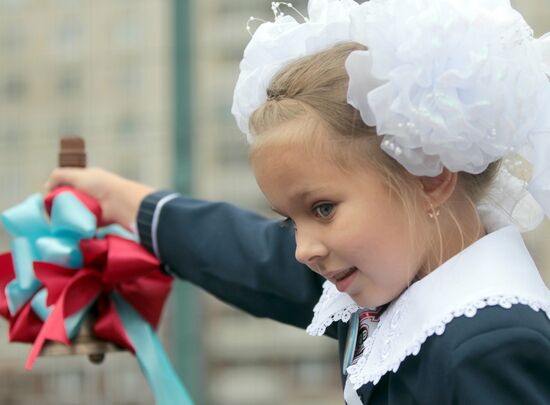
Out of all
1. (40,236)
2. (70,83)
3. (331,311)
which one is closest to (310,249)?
(331,311)

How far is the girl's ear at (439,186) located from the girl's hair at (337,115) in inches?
0.5

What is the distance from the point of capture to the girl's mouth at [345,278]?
895 millimetres

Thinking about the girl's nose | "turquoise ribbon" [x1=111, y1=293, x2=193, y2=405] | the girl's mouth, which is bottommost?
"turquoise ribbon" [x1=111, y1=293, x2=193, y2=405]

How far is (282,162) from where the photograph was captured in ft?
2.89

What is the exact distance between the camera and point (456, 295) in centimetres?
87

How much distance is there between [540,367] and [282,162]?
0.73ft

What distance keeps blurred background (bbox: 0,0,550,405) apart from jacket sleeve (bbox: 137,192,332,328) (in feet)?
2.14

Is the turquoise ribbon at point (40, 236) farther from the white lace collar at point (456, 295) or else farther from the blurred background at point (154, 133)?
the blurred background at point (154, 133)

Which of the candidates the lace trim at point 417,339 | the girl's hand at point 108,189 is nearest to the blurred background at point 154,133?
the girl's hand at point 108,189

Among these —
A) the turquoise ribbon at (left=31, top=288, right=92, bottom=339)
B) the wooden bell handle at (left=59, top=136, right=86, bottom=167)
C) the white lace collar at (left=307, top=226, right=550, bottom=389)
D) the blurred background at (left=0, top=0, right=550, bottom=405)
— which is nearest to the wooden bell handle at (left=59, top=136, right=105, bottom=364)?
the wooden bell handle at (left=59, top=136, right=86, bottom=167)

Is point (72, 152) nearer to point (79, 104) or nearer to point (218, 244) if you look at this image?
point (218, 244)

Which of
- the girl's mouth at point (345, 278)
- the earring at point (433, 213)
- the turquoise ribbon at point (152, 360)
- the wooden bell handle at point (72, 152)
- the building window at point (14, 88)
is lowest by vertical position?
the building window at point (14, 88)

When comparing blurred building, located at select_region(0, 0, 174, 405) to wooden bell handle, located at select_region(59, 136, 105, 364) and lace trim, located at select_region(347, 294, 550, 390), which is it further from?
lace trim, located at select_region(347, 294, 550, 390)

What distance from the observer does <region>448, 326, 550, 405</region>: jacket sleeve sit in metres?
0.83
